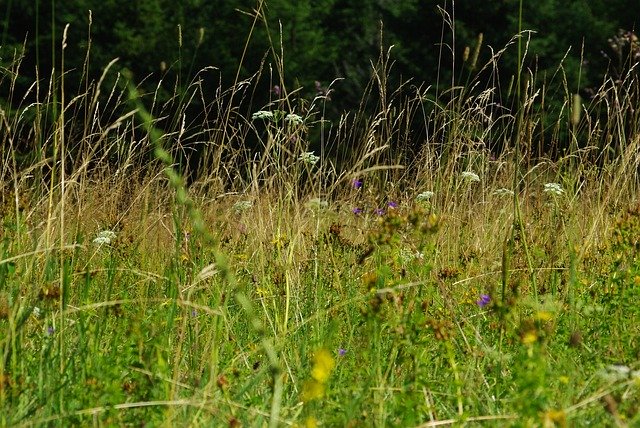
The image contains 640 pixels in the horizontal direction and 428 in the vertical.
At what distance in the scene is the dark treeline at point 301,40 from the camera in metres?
19.5

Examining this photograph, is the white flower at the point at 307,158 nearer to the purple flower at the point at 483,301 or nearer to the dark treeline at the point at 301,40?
the purple flower at the point at 483,301

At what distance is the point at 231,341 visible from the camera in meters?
2.48

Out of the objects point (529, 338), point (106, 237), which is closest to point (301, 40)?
point (106, 237)

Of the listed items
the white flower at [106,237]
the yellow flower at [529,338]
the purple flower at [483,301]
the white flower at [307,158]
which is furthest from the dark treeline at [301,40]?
the yellow flower at [529,338]

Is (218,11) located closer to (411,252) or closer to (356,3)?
(356,3)

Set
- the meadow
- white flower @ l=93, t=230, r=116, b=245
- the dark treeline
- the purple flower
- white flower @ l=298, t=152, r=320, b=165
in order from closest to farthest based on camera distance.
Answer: the meadow
the purple flower
white flower @ l=298, t=152, r=320, b=165
white flower @ l=93, t=230, r=116, b=245
the dark treeline

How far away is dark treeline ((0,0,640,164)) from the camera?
19.5m

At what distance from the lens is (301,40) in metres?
26.3

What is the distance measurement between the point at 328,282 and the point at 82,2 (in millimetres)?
19464

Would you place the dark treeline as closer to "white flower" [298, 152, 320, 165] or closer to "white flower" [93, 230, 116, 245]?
"white flower" [93, 230, 116, 245]

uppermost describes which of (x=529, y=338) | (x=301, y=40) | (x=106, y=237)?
(x=529, y=338)

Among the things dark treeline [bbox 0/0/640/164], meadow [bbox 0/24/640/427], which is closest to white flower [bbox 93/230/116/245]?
meadow [bbox 0/24/640/427]

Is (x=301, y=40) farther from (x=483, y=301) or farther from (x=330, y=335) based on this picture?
(x=330, y=335)

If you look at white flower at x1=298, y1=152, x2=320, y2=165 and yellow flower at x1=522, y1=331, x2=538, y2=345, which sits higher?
yellow flower at x1=522, y1=331, x2=538, y2=345
